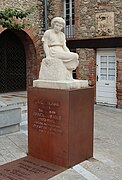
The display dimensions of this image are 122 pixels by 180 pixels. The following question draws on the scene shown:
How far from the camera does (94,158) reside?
452cm

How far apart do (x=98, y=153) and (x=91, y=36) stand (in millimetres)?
6078

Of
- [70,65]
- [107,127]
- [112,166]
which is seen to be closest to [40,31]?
[107,127]

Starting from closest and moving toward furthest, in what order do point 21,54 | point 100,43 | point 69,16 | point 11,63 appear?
point 100,43 < point 69,16 < point 11,63 < point 21,54

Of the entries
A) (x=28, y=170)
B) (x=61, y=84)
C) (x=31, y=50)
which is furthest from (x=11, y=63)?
(x=28, y=170)

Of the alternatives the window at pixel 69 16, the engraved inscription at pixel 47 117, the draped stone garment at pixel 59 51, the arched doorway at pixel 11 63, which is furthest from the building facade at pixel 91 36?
the engraved inscription at pixel 47 117

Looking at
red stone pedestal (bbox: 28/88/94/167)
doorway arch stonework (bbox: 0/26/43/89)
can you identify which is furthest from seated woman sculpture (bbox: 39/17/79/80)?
doorway arch stonework (bbox: 0/26/43/89)

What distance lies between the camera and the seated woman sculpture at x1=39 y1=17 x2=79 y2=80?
13.7 feet

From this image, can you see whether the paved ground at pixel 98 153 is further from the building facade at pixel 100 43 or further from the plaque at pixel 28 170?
the building facade at pixel 100 43

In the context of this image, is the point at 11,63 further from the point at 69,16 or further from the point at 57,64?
the point at 57,64

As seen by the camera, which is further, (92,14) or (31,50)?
(31,50)

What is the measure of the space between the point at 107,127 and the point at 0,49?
22.1 ft

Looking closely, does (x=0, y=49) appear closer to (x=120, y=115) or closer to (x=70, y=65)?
(x=120, y=115)

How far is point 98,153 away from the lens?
4836 millimetres

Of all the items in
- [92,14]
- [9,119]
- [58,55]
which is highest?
[92,14]
